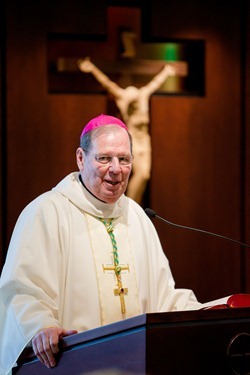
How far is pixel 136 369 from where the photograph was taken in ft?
10.8

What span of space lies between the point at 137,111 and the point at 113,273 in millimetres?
2903

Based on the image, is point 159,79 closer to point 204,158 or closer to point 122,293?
point 204,158

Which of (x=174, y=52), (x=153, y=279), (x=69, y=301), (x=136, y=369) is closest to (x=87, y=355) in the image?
(x=136, y=369)

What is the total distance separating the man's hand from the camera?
377 centimetres

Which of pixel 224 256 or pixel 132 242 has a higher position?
pixel 132 242

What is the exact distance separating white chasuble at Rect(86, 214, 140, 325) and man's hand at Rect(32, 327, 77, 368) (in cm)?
61

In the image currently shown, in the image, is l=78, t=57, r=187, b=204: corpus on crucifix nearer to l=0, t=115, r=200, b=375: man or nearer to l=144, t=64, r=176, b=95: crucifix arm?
l=144, t=64, r=176, b=95: crucifix arm

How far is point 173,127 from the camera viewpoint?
24.7 ft

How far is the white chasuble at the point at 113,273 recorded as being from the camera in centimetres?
449

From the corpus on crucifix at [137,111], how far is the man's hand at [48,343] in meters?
3.53

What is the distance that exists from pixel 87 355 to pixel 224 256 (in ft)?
13.7

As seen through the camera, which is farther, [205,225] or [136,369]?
[205,225]

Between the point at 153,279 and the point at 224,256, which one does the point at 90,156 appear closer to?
the point at 153,279

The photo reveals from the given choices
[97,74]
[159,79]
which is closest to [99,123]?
[97,74]
